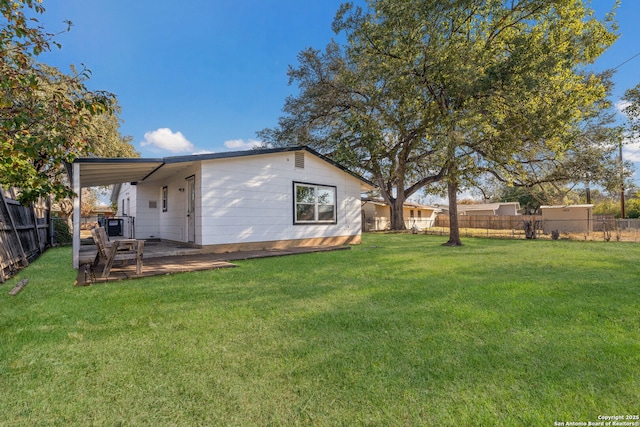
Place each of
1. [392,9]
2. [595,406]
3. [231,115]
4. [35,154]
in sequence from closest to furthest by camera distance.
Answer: [595,406], [35,154], [392,9], [231,115]

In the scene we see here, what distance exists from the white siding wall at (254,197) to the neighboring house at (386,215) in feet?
49.6

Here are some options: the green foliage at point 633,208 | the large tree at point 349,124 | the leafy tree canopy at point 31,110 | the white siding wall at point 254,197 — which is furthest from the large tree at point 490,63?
the green foliage at point 633,208

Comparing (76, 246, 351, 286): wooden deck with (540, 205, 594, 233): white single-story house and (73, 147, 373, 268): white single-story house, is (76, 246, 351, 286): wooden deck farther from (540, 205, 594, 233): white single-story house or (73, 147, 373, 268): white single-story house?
(540, 205, 594, 233): white single-story house

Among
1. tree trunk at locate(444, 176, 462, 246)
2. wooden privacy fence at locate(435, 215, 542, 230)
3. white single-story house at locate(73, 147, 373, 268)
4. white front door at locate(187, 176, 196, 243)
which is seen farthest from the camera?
wooden privacy fence at locate(435, 215, 542, 230)

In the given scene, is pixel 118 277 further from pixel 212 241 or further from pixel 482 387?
pixel 482 387

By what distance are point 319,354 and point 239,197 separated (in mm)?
7452

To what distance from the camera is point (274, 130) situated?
21047mm

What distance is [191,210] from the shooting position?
31.8 feet

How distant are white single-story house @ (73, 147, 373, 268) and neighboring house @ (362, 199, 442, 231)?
13.4 meters

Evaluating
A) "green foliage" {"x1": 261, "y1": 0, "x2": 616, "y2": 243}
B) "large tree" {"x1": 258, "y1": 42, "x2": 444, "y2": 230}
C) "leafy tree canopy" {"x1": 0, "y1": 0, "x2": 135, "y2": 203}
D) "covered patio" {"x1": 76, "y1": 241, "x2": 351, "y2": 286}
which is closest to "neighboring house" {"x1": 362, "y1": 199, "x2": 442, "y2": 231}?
"large tree" {"x1": 258, "y1": 42, "x2": 444, "y2": 230}

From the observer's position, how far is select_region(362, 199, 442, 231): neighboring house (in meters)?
26.4

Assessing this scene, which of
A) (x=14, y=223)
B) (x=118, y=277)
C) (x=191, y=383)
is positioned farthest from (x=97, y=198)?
(x=191, y=383)

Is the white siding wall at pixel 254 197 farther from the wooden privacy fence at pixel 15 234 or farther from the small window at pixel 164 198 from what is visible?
the small window at pixel 164 198

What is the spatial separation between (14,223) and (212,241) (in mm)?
4396
